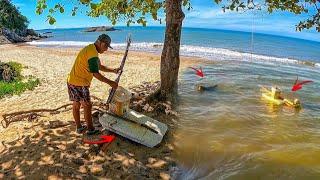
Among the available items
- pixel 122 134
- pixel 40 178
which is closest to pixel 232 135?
pixel 122 134

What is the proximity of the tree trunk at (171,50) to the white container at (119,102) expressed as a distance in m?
3.42

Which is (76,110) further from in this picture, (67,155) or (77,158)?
(77,158)

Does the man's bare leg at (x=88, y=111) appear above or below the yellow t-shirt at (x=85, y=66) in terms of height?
below

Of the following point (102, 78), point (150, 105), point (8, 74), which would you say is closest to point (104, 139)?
point (102, 78)

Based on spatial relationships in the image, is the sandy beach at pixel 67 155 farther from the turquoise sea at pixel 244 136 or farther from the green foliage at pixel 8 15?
the green foliage at pixel 8 15

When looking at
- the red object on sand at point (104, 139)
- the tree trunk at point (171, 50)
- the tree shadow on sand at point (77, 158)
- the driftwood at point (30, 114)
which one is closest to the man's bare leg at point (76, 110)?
the tree shadow on sand at point (77, 158)

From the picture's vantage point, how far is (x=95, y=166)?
26.6ft

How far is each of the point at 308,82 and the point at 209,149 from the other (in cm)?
1509

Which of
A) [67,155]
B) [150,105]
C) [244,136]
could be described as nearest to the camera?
[67,155]

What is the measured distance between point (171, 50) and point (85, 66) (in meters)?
4.59

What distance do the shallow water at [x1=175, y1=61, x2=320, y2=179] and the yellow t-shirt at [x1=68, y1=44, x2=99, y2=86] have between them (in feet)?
9.31

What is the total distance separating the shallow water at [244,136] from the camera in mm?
8703

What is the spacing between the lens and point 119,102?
9633mm

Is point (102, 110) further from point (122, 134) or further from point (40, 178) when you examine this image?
point (40, 178)
